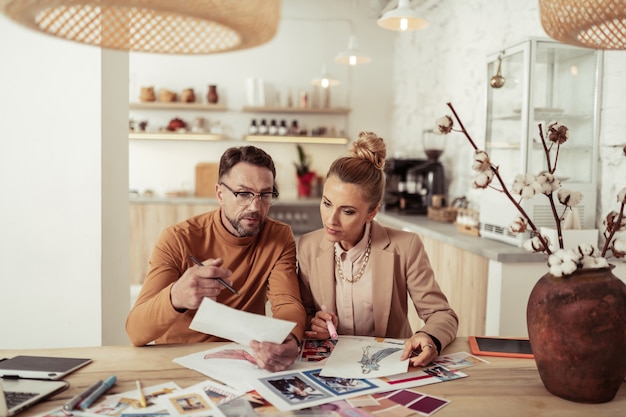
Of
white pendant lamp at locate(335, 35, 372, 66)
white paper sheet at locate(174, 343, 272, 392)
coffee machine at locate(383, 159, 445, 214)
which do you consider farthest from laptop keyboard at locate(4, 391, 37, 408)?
white pendant lamp at locate(335, 35, 372, 66)

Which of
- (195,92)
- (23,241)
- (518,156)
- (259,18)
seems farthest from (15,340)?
(195,92)

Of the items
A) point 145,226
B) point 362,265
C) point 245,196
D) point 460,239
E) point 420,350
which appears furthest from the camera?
point 145,226

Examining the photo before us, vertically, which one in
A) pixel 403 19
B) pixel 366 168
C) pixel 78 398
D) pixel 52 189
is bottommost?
pixel 78 398

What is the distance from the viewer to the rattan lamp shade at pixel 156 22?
0.99 metres

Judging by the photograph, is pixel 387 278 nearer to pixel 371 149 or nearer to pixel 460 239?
pixel 371 149

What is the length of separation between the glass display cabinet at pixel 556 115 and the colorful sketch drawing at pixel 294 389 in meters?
2.07

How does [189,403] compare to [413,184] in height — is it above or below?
below

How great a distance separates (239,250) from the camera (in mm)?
2031

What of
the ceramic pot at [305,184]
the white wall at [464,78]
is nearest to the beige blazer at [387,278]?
the white wall at [464,78]

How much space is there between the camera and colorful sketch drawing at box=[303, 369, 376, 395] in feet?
4.37

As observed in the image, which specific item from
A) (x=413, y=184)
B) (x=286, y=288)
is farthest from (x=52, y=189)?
(x=413, y=184)

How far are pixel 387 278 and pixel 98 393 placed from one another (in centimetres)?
108

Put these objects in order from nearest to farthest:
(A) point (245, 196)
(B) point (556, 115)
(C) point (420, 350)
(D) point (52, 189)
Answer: (C) point (420, 350)
(A) point (245, 196)
(D) point (52, 189)
(B) point (556, 115)

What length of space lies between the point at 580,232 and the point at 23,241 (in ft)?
8.44
